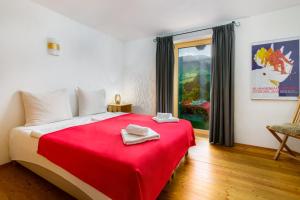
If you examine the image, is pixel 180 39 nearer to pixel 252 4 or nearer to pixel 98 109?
pixel 252 4

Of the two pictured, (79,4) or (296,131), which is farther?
(79,4)

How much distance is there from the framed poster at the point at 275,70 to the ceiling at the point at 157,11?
574 mm

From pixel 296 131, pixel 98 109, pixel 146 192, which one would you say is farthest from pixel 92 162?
pixel 296 131

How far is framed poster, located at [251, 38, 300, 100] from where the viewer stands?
A: 2.43 meters

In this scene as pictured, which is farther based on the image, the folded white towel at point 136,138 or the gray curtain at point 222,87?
the gray curtain at point 222,87

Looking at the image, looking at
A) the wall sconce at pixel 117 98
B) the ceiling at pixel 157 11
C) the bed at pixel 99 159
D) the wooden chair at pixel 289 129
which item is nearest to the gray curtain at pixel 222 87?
the ceiling at pixel 157 11

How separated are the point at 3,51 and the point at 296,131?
152 inches

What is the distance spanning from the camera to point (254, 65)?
271cm

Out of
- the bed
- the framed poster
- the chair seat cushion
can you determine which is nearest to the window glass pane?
the framed poster

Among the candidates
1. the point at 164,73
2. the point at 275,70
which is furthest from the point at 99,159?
the point at 275,70

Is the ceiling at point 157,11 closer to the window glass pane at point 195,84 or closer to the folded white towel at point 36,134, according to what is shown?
the window glass pane at point 195,84

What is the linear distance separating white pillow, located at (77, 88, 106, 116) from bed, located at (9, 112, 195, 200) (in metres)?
0.89

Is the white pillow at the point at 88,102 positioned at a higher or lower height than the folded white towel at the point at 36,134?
higher

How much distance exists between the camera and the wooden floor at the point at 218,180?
5.06 ft
